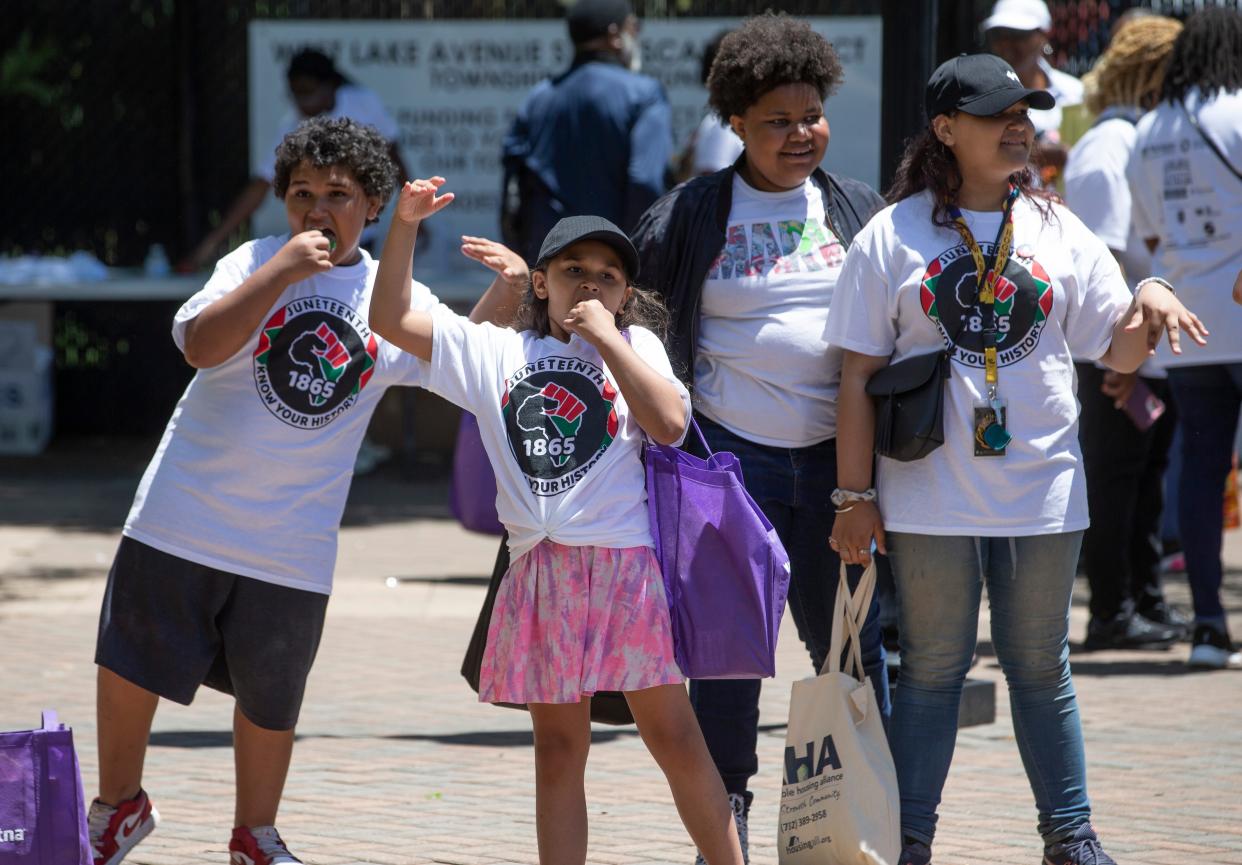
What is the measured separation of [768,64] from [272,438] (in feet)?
4.73

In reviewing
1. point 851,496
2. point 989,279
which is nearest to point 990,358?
point 989,279

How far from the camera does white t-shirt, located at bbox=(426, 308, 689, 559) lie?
3.71 meters

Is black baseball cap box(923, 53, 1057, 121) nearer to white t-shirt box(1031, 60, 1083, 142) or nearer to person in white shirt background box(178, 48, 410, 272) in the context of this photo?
white t-shirt box(1031, 60, 1083, 142)

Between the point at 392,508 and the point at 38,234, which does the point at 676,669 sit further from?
the point at 38,234

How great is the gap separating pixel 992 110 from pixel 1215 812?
81.0 inches

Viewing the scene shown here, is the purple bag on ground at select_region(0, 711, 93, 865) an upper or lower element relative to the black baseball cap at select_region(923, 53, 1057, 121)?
lower

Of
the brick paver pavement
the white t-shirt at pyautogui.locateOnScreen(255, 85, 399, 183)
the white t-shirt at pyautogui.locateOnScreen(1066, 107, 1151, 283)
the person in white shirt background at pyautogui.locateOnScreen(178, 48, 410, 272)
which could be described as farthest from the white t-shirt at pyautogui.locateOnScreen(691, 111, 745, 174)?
the white t-shirt at pyautogui.locateOnScreen(255, 85, 399, 183)

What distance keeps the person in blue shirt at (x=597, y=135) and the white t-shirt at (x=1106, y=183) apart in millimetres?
1977

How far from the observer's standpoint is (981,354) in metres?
3.91

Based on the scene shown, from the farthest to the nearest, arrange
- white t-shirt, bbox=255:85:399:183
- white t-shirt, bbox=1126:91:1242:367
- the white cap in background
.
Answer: white t-shirt, bbox=255:85:399:183 → the white cap in background → white t-shirt, bbox=1126:91:1242:367

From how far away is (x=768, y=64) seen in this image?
13.9 ft

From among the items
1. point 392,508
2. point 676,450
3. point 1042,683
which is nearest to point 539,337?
point 676,450

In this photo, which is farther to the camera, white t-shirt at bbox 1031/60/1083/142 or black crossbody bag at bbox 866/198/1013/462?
white t-shirt at bbox 1031/60/1083/142

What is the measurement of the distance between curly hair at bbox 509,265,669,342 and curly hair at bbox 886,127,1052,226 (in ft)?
2.04
